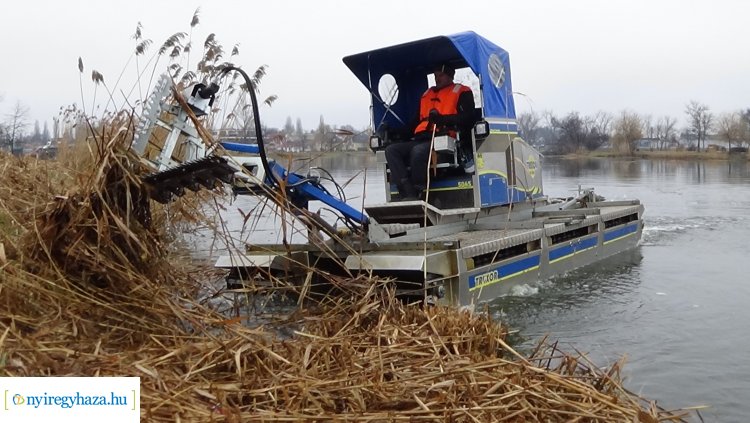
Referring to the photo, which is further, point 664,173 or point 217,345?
point 664,173

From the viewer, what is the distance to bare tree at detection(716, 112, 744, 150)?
7494cm

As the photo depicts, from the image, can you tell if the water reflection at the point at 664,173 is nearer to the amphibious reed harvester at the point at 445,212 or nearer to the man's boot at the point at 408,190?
the amphibious reed harvester at the point at 445,212

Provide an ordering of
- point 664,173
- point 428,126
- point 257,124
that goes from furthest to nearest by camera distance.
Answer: point 664,173 → point 428,126 → point 257,124

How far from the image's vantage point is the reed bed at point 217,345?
11.0 feet

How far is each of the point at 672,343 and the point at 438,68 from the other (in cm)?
482

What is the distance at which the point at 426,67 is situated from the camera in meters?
9.31

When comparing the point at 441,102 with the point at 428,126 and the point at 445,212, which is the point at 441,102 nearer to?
the point at 428,126
